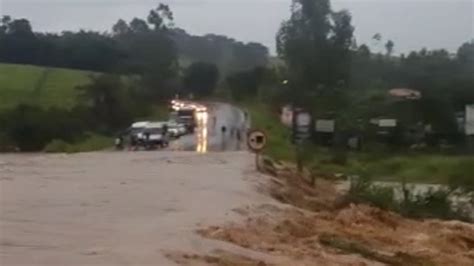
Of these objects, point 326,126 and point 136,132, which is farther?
point 326,126

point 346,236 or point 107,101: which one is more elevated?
point 107,101

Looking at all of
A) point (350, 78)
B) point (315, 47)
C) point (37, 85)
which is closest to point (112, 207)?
point (37, 85)

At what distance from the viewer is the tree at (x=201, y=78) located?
229 ft

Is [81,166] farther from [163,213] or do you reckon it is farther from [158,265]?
[158,265]

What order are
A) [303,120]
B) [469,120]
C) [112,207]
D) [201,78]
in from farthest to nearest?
1. [201,78]
2. [303,120]
3. [469,120]
4. [112,207]

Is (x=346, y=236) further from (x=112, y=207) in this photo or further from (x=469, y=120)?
(x=469, y=120)

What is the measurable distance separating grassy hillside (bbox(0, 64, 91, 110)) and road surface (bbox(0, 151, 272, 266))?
797 inches

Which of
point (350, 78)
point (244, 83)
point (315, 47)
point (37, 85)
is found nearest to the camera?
point (37, 85)

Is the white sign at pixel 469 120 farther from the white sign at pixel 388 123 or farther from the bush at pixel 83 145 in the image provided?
the bush at pixel 83 145

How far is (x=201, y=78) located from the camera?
70812mm

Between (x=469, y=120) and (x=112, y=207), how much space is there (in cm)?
3521

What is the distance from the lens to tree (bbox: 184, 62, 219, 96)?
229ft

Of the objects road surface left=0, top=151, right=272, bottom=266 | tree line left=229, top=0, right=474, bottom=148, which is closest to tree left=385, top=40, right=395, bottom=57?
tree line left=229, top=0, right=474, bottom=148

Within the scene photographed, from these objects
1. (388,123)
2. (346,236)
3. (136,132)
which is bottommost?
(346,236)
